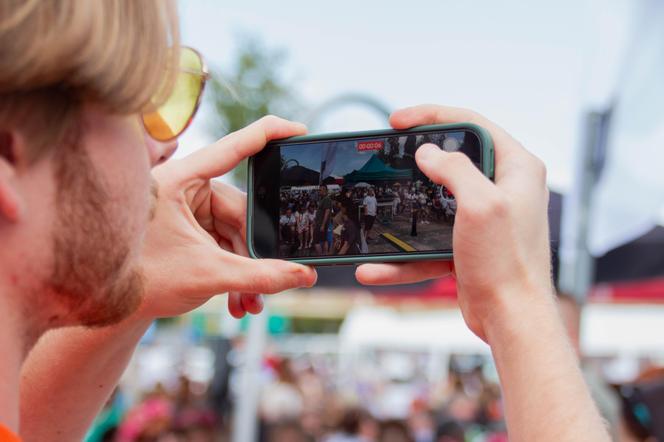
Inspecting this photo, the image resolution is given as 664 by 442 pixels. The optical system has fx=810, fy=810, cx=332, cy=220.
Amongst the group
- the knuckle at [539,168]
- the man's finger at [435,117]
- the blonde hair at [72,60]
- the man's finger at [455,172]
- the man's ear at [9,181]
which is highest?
the blonde hair at [72,60]

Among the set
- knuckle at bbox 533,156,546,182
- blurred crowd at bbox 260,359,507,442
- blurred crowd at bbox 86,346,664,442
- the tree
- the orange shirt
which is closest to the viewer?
the orange shirt

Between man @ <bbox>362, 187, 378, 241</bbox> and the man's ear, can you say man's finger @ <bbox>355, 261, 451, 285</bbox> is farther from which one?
the man's ear

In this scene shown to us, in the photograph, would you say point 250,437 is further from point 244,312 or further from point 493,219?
point 493,219

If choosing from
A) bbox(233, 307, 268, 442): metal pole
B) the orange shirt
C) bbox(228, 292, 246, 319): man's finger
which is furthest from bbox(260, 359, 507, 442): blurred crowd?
the orange shirt

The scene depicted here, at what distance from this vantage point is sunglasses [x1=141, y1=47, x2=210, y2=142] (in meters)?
1.39

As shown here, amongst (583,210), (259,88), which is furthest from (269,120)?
(259,88)

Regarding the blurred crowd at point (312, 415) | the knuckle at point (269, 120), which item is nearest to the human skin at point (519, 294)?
the knuckle at point (269, 120)

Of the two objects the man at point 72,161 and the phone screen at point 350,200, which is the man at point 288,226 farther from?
the man at point 72,161

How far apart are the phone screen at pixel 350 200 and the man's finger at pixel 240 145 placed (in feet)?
0.09

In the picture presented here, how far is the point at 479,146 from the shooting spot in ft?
4.56

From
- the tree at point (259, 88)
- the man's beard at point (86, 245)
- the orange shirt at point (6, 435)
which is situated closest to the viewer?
the orange shirt at point (6, 435)

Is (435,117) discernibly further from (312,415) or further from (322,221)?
(312,415)

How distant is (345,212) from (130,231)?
1.65ft

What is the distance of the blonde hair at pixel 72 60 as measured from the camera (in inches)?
35.8
